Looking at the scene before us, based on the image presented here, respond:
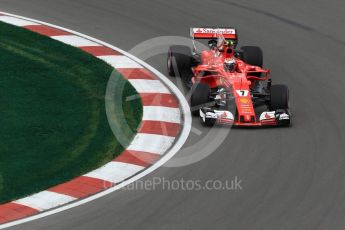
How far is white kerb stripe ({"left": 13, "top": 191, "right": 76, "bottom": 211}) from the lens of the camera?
1268cm

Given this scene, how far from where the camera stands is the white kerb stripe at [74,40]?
19.5 meters

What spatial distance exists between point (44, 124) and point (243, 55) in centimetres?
434

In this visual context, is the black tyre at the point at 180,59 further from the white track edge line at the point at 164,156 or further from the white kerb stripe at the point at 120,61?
the white kerb stripe at the point at 120,61

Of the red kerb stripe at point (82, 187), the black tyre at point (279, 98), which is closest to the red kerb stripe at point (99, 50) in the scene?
the black tyre at point (279, 98)

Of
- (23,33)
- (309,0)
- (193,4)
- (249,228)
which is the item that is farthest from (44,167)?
(309,0)

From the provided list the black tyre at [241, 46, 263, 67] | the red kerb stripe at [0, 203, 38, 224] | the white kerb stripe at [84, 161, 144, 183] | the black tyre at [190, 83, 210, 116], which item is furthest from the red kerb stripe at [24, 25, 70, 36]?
the red kerb stripe at [0, 203, 38, 224]

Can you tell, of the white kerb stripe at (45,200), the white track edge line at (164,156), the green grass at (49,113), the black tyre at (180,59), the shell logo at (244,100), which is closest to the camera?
the white track edge line at (164,156)

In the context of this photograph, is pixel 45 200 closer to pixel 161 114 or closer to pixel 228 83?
pixel 161 114

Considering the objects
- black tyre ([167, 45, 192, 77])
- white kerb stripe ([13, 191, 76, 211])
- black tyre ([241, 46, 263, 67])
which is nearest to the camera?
white kerb stripe ([13, 191, 76, 211])

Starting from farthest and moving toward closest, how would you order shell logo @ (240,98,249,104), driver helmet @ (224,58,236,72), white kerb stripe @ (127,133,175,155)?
1. driver helmet @ (224,58,236,72)
2. shell logo @ (240,98,249,104)
3. white kerb stripe @ (127,133,175,155)

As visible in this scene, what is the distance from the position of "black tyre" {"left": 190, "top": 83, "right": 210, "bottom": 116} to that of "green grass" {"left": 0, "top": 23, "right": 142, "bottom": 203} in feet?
3.07

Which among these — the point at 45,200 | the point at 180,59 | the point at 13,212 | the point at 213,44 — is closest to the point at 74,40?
the point at 180,59

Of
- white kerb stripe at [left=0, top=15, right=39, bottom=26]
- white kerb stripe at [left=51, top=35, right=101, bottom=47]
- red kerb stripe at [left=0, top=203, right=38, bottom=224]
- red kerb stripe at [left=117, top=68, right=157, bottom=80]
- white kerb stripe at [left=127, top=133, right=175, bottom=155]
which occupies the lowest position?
red kerb stripe at [left=0, top=203, right=38, bottom=224]

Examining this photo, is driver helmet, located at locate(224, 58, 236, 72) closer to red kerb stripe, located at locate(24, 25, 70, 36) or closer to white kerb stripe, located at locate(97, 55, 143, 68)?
white kerb stripe, located at locate(97, 55, 143, 68)
